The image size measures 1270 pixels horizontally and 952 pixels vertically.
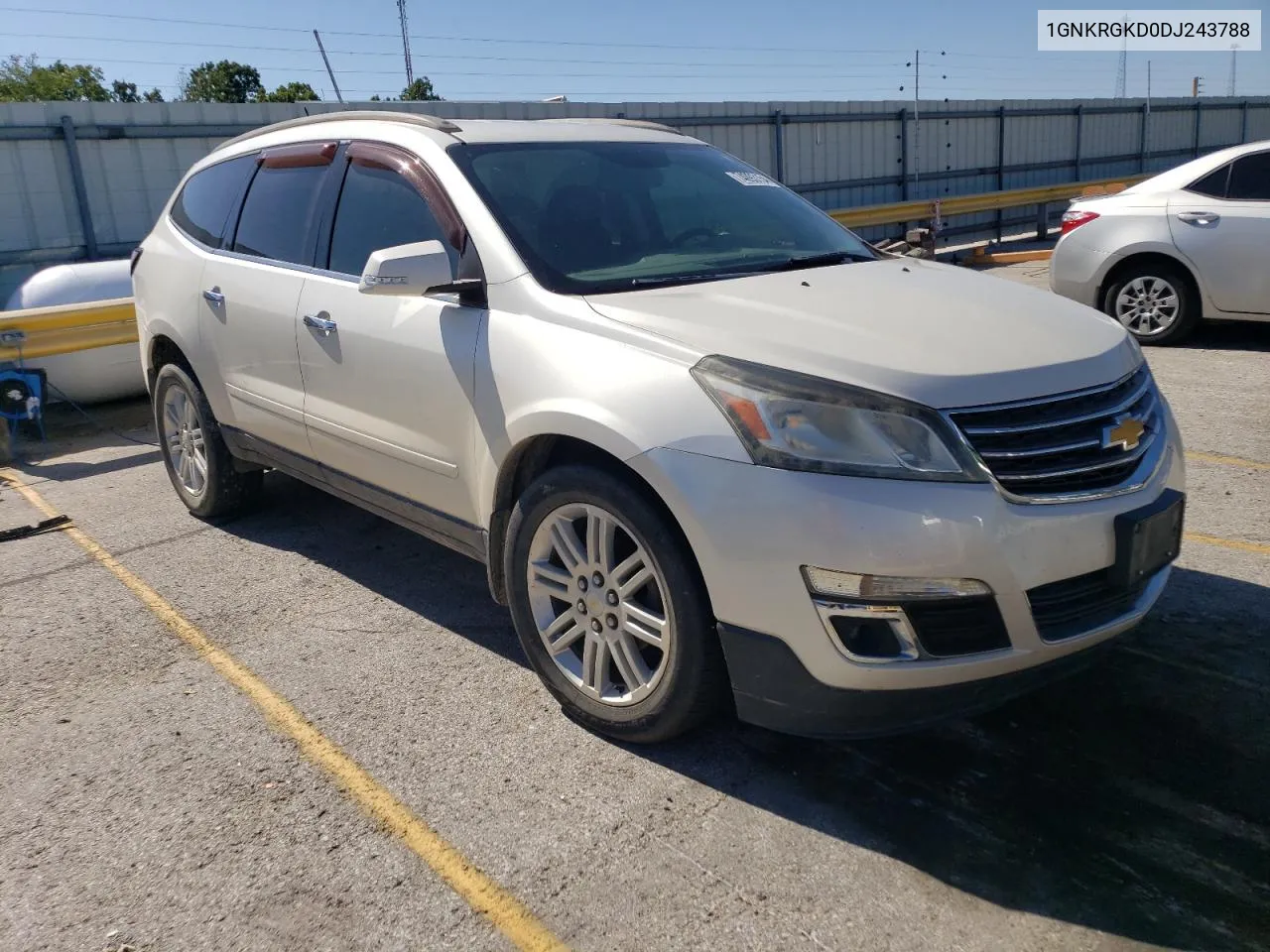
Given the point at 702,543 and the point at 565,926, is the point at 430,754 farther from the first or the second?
the point at 702,543

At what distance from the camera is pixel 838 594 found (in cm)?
270

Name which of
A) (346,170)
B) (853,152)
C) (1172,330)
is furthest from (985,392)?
(853,152)

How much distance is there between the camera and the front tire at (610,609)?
2.97 meters

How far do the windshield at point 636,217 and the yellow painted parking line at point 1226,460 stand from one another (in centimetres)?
273

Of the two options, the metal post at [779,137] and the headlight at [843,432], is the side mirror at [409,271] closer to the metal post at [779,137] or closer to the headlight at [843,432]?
the headlight at [843,432]

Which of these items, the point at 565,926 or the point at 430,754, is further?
the point at 430,754

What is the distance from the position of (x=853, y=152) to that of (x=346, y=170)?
16363mm

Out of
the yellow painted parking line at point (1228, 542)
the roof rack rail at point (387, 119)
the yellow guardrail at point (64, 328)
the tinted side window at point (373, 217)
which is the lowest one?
the yellow painted parking line at point (1228, 542)

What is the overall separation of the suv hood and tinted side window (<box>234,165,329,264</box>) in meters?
1.76

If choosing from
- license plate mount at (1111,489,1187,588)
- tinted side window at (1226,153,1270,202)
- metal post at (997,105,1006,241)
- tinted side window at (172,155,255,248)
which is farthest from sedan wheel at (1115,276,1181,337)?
metal post at (997,105,1006,241)

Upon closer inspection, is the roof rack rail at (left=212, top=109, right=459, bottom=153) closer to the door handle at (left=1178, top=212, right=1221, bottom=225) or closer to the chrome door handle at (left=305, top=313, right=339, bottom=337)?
the chrome door handle at (left=305, top=313, right=339, bottom=337)

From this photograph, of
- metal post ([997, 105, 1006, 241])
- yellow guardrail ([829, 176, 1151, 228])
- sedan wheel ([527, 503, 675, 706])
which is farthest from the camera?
metal post ([997, 105, 1006, 241])

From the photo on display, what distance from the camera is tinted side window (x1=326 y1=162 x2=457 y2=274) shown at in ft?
13.0

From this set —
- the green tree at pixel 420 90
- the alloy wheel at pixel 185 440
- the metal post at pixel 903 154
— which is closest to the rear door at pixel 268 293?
the alloy wheel at pixel 185 440
